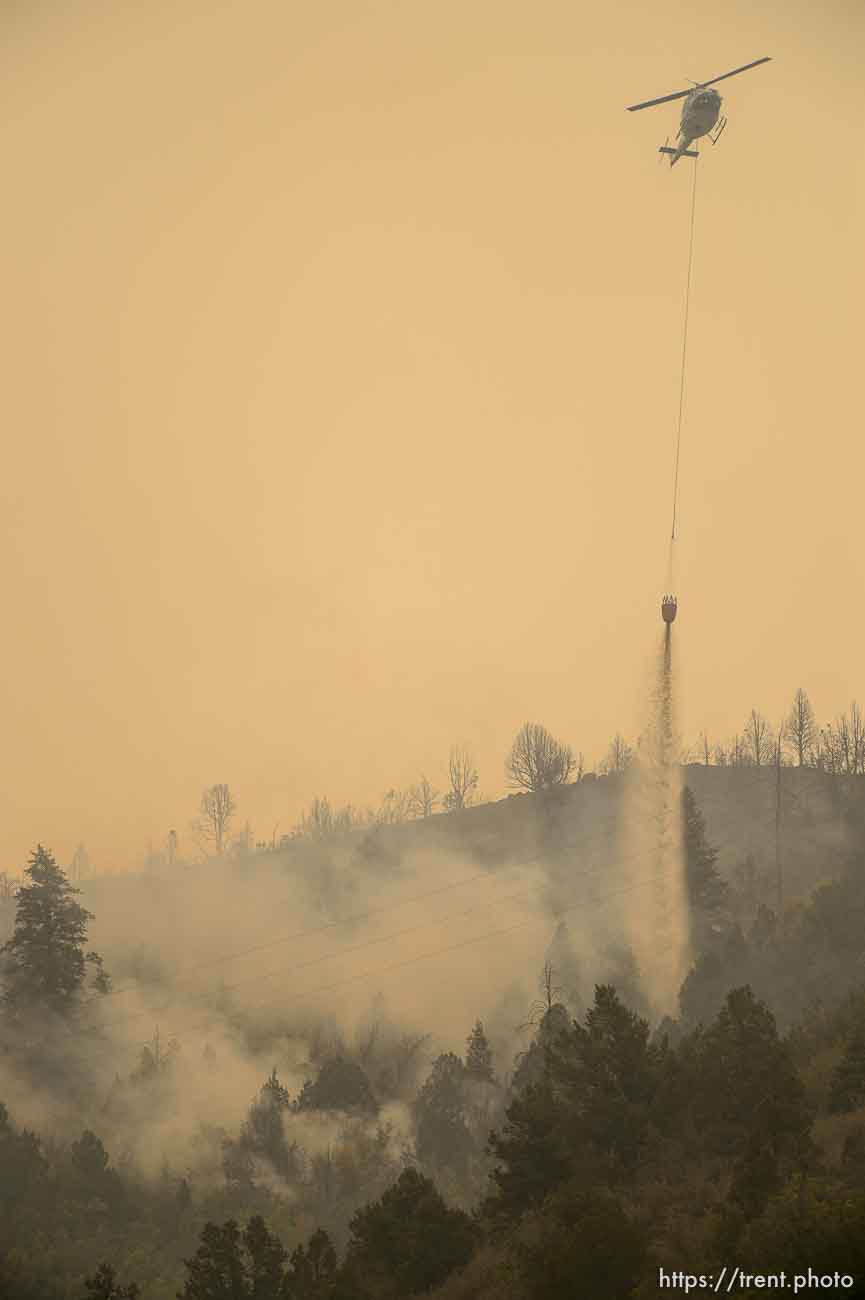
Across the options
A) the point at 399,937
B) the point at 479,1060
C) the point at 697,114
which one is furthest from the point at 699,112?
the point at 399,937

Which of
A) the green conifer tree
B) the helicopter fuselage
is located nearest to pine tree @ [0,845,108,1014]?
the green conifer tree

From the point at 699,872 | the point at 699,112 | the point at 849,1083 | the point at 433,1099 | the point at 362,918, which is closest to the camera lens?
the point at 849,1083

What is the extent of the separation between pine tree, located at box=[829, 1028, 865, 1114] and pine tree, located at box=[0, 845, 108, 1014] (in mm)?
65610

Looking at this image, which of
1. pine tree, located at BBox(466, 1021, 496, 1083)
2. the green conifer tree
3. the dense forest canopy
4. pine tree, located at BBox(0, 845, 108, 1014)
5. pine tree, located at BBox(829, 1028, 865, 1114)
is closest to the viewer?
the dense forest canopy

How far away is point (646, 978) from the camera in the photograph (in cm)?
12012

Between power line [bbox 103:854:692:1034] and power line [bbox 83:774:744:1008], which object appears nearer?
power line [bbox 103:854:692:1034]

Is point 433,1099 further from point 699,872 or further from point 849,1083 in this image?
point 849,1083

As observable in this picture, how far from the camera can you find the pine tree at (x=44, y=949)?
105062 mm

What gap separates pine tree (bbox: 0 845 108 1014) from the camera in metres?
105

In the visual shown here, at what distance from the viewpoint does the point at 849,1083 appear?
59.0 metres

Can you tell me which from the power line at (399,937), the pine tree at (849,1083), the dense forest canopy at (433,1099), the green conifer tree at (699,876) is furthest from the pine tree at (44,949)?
the pine tree at (849,1083)

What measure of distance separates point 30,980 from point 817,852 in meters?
79.3

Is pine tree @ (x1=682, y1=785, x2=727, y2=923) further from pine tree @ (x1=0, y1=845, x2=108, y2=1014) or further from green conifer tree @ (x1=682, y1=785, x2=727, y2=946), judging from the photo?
pine tree @ (x1=0, y1=845, x2=108, y2=1014)

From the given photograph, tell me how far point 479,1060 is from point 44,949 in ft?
125
